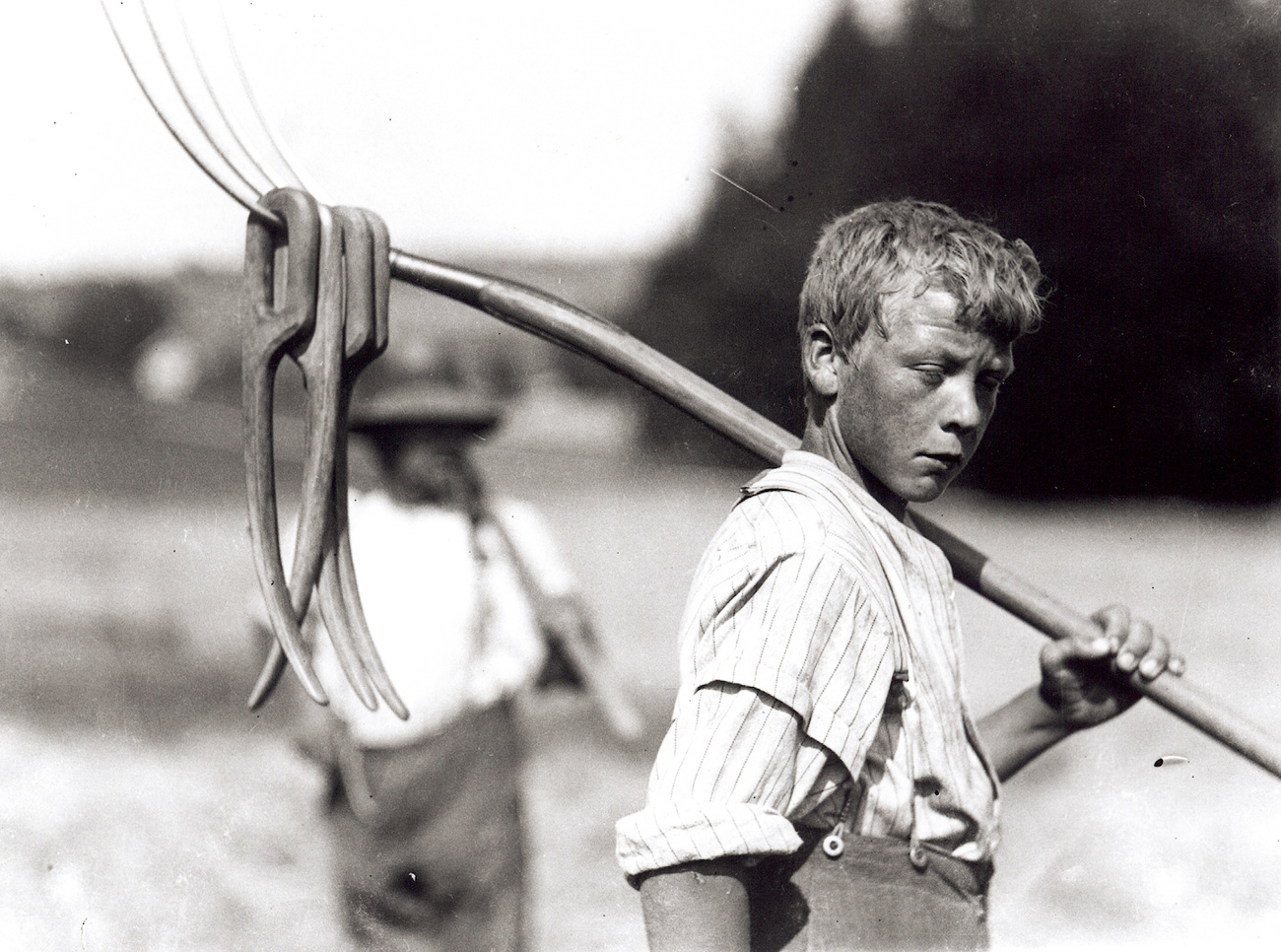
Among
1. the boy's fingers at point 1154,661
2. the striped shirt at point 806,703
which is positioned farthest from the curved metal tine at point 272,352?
the boy's fingers at point 1154,661

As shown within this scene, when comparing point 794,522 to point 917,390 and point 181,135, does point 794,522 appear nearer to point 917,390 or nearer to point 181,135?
point 917,390

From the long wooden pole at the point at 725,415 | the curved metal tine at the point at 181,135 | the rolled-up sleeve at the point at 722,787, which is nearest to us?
the rolled-up sleeve at the point at 722,787

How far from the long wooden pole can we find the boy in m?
0.30

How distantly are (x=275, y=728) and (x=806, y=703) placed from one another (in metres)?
1.03

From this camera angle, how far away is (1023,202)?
206cm

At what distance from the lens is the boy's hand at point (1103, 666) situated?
1777mm

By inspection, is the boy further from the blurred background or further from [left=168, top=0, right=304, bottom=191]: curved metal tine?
[left=168, top=0, right=304, bottom=191]: curved metal tine

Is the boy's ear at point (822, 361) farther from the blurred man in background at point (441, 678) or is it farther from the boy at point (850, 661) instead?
the blurred man in background at point (441, 678)

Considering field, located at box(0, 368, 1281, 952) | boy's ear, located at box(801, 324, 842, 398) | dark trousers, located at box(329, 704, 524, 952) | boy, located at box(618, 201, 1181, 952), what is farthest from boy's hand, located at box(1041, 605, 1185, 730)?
dark trousers, located at box(329, 704, 524, 952)

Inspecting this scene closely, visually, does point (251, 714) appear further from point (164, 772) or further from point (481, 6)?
point (481, 6)

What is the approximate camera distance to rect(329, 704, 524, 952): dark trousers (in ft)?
6.45

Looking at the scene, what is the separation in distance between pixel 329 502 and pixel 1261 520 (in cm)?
148

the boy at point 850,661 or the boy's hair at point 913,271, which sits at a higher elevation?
the boy's hair at point 913,271

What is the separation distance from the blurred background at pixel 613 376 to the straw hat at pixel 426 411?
0.11 feet
